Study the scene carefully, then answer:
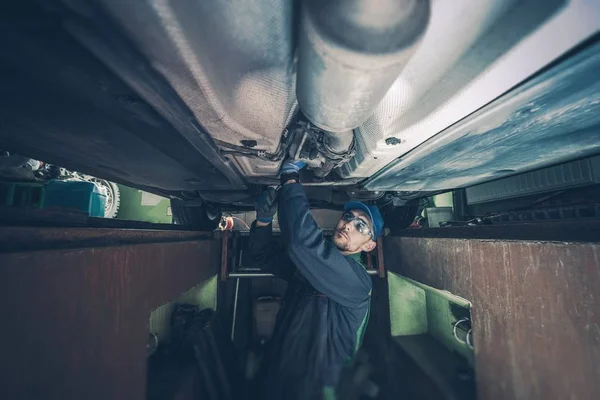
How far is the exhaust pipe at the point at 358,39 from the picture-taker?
39 cm

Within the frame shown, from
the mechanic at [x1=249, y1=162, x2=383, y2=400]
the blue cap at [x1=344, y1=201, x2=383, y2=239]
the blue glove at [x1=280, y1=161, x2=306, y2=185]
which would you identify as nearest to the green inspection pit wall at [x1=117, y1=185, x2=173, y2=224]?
the mechanic at [x1=249, y1=162, x2=383, y2=400]

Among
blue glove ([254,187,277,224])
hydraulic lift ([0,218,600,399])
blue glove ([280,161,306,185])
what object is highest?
blue glove ([280,161,306,185])

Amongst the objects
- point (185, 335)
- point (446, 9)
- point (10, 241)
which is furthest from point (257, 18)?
point (185, 335)

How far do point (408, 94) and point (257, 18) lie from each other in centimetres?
44

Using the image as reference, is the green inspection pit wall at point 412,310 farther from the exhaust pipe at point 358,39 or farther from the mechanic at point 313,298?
the exhaust pipe at point 358,39

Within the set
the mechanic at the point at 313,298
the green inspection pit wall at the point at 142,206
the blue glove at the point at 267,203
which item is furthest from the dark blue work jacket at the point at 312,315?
the green inspection pit wall at the point at 142,206

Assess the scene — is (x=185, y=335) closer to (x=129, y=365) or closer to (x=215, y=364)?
(x=215, y=364)

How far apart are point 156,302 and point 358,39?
98cm

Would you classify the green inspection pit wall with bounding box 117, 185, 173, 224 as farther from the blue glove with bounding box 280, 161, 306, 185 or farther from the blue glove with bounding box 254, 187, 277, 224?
the blue glove with bounding box 280, 161, 306, 185

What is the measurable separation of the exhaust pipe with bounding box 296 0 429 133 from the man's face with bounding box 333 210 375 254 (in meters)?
1.24

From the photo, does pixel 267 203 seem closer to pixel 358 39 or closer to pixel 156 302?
pixel 156 302

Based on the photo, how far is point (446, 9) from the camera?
452mm

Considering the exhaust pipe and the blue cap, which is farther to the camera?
the blue cap

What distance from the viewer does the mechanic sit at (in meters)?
1.23
